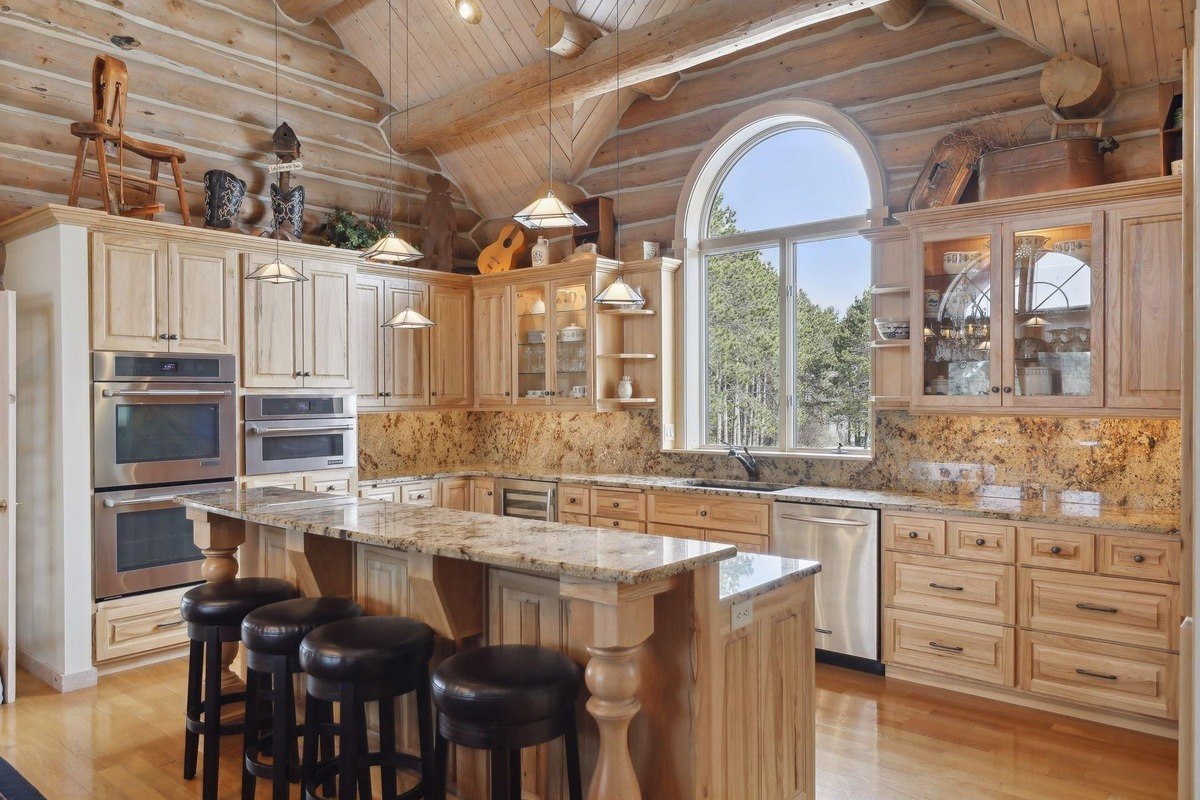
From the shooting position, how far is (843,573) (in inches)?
171

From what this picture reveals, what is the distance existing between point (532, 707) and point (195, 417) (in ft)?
11.3

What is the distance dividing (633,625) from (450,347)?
466 cm

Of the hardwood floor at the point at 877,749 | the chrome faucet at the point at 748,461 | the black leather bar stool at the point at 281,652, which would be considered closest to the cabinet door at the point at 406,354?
the chrome faucet at the point at 748,461

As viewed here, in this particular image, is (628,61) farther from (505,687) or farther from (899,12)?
(505,687)

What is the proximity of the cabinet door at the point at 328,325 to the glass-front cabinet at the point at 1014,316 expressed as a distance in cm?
357

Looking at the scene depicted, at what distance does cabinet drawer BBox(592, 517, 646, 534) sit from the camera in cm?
521

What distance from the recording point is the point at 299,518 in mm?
2754

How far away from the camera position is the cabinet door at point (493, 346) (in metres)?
6.23

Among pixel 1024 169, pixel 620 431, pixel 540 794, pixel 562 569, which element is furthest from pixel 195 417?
pixel 1024 169

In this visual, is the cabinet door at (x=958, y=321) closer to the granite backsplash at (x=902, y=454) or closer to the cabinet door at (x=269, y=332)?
the granite backsplash at (x=902, y=454)

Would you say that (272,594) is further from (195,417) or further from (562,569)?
(195,417)

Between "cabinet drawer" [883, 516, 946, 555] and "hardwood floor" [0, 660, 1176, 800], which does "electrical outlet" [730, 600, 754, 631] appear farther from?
"cabinet drawer" [883, 516, 946, 555]

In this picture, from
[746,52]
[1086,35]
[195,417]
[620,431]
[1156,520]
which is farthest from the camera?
[620,431]

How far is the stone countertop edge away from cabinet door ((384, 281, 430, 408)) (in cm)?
273
